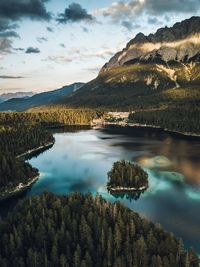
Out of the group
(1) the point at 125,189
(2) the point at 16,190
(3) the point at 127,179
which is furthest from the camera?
(3) the point at 127,179

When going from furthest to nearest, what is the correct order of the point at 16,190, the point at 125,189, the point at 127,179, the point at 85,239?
1. the point at 127,179
2. the point at 16,190
3. the point at 125,189
4. the point at 85,239

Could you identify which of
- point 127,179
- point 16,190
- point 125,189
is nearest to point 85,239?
point 125,189

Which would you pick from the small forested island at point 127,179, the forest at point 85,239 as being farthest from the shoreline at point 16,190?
the small forested island at point 127,179

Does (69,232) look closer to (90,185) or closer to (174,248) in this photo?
(174,248)

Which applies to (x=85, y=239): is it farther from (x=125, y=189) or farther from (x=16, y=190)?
(x=16, y=190)

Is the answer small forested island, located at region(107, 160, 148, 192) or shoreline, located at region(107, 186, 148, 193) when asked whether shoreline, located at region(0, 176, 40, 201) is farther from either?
shoreline, located at region(107, 186, 148, 193)

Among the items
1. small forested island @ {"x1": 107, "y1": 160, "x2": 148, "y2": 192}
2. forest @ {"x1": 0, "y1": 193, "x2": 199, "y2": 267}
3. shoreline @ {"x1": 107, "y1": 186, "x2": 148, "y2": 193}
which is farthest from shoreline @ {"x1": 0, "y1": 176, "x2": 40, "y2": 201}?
shoreline @ {"x1": 107, "y1": 186, "x2": 148, "y2": 193}
